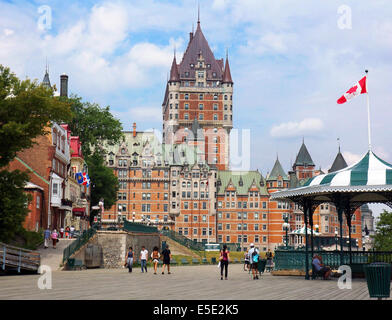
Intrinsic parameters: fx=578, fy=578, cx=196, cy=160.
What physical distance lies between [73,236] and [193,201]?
3051 inches

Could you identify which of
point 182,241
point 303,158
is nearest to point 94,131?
point 182,241

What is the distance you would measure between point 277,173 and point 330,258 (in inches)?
4500

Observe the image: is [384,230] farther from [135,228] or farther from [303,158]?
[303,158]

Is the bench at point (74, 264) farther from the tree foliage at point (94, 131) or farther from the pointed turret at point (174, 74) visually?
the pointed turret at point (174, 74)

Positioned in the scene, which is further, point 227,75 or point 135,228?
point 227,75

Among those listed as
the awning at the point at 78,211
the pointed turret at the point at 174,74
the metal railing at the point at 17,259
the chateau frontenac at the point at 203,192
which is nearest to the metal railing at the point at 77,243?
the metal railing at the point at 17,259

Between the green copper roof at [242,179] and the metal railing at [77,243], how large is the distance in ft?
303

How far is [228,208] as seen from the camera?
137 metres

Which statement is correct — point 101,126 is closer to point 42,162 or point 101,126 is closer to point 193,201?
point 42,162

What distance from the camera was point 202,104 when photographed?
155625 mm

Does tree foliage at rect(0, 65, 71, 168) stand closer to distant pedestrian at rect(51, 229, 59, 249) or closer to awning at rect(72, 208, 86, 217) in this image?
distant pedestrian at rect(51, 229, 59, 249)

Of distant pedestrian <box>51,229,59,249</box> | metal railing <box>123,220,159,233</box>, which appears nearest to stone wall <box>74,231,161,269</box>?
metal railing <box>123,220,159,233</box>

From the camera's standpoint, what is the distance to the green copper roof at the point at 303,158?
15238 centimetres
